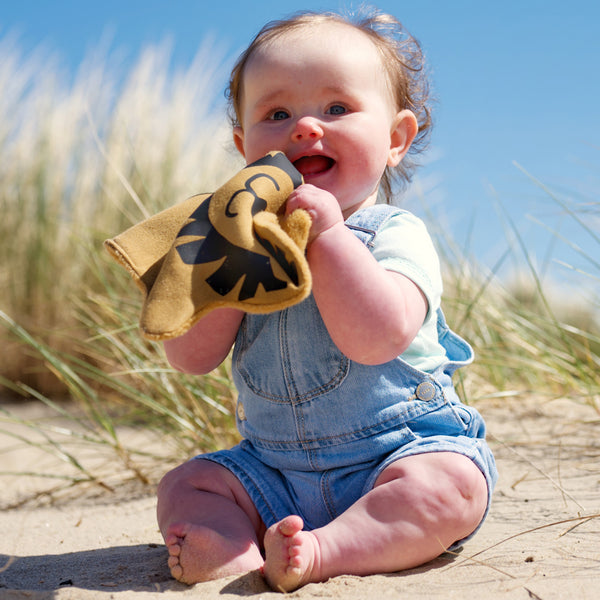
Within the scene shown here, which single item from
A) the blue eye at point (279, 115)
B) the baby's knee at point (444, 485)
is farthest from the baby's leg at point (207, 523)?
the blue eye at point (279, 115)

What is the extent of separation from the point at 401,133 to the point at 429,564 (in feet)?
3.20

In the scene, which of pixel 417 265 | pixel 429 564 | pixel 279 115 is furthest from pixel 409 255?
pixel 429 564

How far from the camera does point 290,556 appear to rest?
115cm

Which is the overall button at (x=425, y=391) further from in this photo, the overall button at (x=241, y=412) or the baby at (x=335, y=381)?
the overall button at (x=241, y=412)

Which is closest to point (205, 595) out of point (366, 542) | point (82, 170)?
point (366, 542)

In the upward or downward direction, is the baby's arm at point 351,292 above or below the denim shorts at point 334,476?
above

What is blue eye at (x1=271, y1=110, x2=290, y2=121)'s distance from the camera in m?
1.48

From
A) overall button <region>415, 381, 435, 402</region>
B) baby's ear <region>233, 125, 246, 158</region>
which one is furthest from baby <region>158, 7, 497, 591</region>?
baby's ear <region>233, 125, 246, 158</region>

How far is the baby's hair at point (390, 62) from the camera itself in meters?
1.59

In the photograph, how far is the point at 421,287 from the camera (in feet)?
4.30

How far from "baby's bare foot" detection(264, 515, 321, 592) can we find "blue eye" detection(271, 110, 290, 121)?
2.74 feet

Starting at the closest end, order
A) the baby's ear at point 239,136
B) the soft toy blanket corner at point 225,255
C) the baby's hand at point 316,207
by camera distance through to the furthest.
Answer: the soft toy blanket corner at point 225,255
the baby's hand at point 316,207
the baby's ear at point 239,136

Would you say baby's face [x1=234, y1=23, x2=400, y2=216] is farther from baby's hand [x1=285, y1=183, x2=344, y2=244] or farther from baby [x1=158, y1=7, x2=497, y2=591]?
baby's hand [x1=285, y1=183, x2=344, y2=244]

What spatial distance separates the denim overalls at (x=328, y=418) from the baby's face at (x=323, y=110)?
0.10 metres
